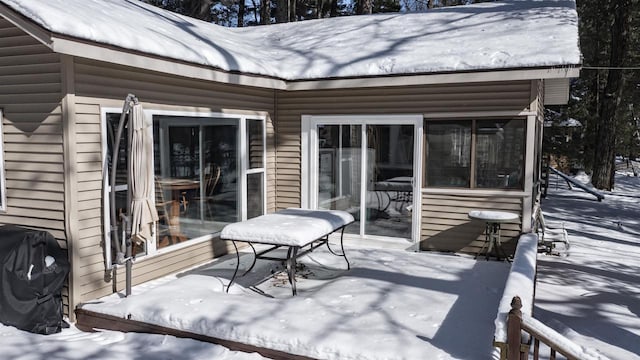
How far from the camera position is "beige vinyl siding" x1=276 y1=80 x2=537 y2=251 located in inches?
247

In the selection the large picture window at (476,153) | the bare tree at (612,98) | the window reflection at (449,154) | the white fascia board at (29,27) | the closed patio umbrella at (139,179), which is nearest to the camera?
the white fascia board at (29,27)

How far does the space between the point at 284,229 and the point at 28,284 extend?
2216mm

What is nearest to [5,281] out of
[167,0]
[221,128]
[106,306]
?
[106,306]

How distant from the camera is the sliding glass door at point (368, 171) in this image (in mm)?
6895

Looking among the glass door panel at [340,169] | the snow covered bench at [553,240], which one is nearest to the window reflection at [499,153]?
the snow covered bench at [553,240]

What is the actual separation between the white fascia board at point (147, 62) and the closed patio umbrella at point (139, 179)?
0.48m

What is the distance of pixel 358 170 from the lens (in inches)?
282

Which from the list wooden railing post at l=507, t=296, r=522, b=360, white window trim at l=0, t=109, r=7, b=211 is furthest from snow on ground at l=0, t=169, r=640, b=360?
white window trim at l=0, t=109, r=7, b=211

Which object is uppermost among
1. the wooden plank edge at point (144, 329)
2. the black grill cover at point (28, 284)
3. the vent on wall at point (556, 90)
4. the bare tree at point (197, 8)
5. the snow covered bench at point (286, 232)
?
the bare tree at point (197, 8)

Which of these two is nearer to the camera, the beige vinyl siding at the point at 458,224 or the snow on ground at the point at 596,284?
the snow on ground at the point at 596,284

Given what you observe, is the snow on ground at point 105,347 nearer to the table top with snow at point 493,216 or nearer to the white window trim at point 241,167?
the white window trim at point 241,167

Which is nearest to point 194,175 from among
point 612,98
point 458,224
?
point 458,224

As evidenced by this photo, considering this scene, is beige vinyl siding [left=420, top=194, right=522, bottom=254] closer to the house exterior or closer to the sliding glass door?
the house exterior

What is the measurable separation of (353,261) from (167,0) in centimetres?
1453
